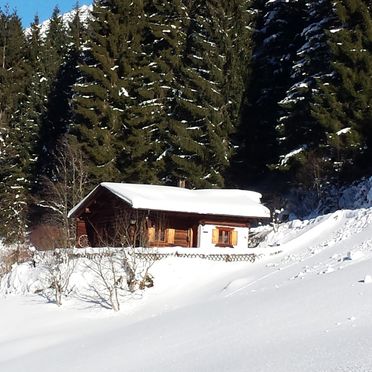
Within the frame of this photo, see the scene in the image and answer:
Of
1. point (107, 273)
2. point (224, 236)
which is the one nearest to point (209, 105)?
point (224, 236)

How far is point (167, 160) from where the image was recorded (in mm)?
36312

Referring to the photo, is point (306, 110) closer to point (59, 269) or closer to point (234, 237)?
point (234, 237)

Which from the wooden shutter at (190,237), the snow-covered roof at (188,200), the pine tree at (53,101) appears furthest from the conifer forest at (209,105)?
the wooden shutter at (190,237)

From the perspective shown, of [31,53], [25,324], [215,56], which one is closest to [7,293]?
[25,324]

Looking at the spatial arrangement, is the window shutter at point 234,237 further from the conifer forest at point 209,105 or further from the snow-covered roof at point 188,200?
the conifer forest at point 209,105

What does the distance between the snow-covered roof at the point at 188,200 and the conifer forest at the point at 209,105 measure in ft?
9.09

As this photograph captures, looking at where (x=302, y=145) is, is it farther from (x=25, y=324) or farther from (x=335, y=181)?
(x=25, y=324)

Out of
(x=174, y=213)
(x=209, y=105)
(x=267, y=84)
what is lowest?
(x=174, y=213)

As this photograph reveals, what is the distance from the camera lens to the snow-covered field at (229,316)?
1114cm

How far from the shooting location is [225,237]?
99.0 ft

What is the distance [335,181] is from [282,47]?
38.8ft

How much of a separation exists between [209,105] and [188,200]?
322 inches

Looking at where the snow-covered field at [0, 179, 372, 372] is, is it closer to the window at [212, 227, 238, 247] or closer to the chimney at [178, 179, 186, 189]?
the window at [212, 227, 238, 247]

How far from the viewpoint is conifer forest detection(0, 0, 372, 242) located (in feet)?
101
